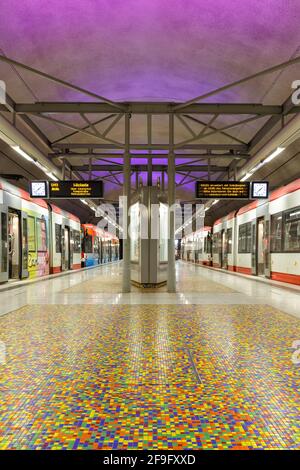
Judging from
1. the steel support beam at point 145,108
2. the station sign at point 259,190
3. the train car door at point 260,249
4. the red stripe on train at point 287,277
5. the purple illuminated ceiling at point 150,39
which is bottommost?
the red stripe on train at point 287,277

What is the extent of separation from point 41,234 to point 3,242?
4.44 m

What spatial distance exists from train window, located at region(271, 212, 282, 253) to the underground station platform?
7 cm

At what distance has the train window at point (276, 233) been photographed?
1362cm

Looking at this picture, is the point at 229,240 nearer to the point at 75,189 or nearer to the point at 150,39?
the point at 75,189

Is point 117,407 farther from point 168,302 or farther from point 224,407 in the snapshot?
point 168,302

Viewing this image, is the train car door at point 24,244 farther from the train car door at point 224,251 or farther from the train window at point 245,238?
the train car door at point 224,251

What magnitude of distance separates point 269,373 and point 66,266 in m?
19.6

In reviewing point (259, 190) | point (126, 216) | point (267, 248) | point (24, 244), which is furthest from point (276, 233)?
point (24, 244)

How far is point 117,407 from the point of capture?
2.88 meters

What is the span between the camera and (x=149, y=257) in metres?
12.8

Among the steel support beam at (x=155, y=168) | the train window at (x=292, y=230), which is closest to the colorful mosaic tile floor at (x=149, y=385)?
the train window at (x=292, y=230)

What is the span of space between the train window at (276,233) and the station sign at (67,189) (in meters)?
6.27

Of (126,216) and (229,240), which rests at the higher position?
(126,216)
